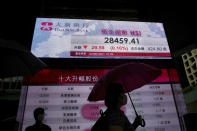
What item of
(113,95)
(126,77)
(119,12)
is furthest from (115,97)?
(119,12)

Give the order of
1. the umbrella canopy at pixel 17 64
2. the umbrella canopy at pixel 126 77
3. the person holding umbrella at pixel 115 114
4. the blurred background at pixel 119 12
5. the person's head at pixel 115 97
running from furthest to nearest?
1. the blurred background at pixel 119 12
2. the umbrella canopy at pixel 17 64
3. the umbrella canopy at pixel 126 77
4. the person's head at pixel 115 97
5. the person holding umbrella at pixel 115 114

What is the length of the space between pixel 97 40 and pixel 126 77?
1918 millimetres

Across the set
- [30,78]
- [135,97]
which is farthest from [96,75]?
[30,78]

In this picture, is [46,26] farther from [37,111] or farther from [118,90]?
[118,90]

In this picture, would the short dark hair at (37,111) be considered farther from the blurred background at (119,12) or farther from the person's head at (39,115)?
the blurred background at (119,12)

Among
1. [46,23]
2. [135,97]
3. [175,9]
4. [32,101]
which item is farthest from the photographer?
[175,9]

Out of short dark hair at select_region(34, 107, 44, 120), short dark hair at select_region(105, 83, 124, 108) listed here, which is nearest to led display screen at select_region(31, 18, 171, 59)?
short dark hair at select_region(34, 107, 44, 120)

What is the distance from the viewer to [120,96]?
1.92 meters

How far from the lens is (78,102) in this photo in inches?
140

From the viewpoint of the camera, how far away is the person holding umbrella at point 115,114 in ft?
5.56

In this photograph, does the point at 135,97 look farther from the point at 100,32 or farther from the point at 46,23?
the point at 46,23

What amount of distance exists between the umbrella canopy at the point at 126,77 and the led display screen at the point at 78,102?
1.26 meters

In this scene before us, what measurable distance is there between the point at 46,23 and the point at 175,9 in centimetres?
448

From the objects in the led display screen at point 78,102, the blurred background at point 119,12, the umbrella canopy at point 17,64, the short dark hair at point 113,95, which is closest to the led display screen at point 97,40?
the led display screen at point 78,102
